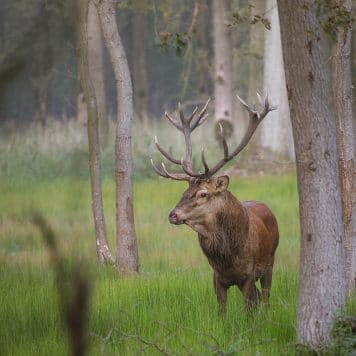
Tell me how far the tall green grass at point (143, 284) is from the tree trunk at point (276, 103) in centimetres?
229

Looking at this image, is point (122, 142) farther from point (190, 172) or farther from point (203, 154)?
point (203, 154)

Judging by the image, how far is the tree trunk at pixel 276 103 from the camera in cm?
2148

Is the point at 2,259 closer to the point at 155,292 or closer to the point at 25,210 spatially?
the point at 25,210

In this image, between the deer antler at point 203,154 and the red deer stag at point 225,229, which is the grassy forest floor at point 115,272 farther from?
the deer antler at point 203,154

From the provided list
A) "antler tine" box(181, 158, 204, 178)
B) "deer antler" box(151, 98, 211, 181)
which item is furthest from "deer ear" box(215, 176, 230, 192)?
"deer antler" box(151, 98, 211, 181)

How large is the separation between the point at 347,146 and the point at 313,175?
2.84m

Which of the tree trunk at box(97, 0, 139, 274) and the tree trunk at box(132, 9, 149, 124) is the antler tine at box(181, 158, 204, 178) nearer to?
the tree trunk at box(97, 0, 139, 274)

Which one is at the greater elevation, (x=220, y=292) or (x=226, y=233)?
(x=226, y=233)

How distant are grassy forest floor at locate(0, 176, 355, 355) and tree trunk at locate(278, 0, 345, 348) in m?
0.35

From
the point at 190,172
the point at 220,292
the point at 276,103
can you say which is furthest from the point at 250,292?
the point at 276,103

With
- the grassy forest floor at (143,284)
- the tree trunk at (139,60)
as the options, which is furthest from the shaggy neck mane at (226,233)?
the tree trunk at (139,60)

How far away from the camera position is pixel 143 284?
829 centimetres

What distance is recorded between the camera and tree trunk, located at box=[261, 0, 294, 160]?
70.5 ft

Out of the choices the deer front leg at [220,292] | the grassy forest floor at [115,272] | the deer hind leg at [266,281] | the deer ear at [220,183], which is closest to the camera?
the grassy forest floor at [115,272]
